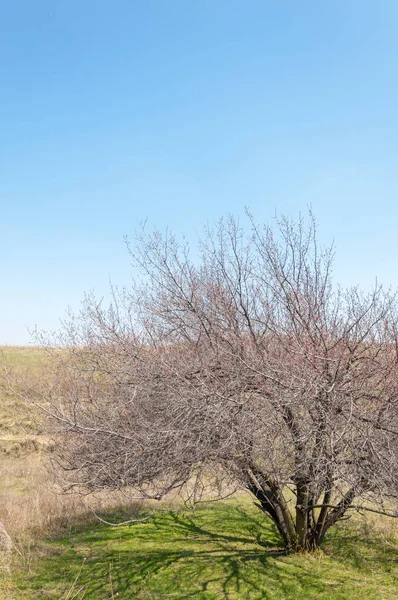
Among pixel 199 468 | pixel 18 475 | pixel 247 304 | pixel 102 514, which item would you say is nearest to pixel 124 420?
pixel 199 468

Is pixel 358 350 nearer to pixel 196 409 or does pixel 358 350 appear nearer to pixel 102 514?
pixel 196 409

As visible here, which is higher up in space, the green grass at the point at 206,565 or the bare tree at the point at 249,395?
the bare tree at the point at 249,395

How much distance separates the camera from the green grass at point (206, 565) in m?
6.01

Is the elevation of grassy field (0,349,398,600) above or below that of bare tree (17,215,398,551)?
below

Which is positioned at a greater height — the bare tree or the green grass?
the bare tree

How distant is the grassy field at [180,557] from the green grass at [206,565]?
1 cm

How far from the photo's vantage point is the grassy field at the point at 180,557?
6.09 m

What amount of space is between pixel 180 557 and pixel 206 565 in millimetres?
594

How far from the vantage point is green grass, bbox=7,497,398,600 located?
237 inches

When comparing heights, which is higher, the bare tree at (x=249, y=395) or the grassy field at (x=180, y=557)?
the bare tree at (x=249, y=395)

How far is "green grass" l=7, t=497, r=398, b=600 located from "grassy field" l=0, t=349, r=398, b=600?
1 cm

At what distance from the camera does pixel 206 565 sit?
673cm

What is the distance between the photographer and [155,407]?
6.12 m

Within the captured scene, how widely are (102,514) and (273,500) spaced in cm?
484
